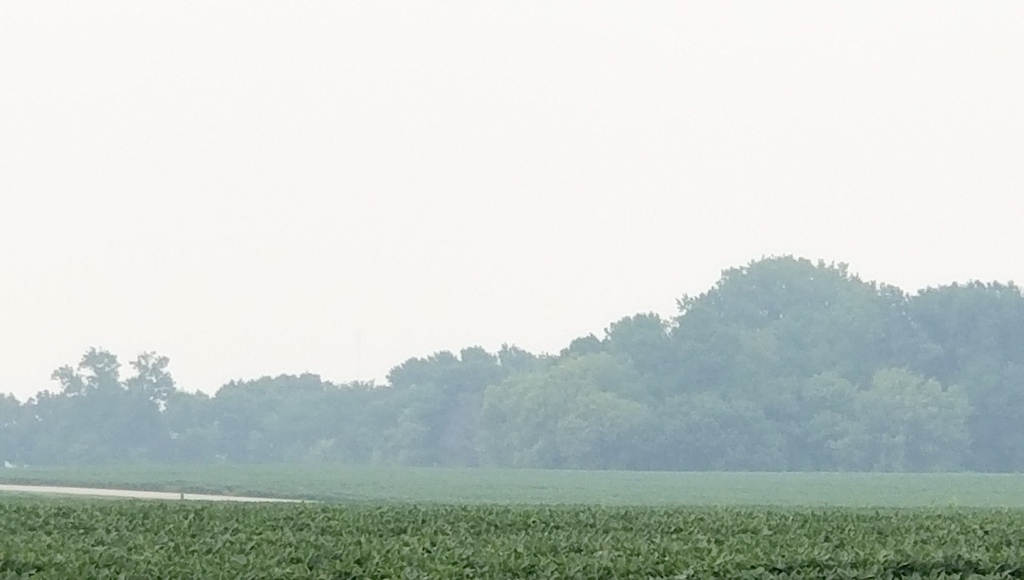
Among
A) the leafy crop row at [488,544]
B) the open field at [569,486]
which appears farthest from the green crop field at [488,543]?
the open field at [569,486]

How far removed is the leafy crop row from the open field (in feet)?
81.9

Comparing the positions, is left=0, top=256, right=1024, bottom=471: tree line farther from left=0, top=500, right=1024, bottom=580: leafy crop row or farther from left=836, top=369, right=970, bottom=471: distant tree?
left=0, top=500, right=1024, bottom=580: leafy crop row

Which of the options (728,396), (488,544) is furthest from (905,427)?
(488,544)

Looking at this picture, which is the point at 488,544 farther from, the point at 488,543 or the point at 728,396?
the point at 728,396

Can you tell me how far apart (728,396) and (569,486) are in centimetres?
3337

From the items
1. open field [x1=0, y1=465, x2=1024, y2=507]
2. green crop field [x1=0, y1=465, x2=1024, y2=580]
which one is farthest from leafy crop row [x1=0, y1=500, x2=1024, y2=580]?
open field [x1=0, y1=465, x2=1024, y2=507]

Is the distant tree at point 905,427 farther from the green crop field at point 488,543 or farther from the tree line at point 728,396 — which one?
the green crop field at point 488,543

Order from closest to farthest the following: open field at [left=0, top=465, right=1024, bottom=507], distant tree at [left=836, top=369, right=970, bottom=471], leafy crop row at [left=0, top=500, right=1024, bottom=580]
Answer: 1. leafy crop row at [left=0, top=500, right=1024, bottom=580]
2. open field at [left=0, top=465, right=1024, bottom=507]
3. distant tree at [left=836, top=369, right=970, bottom=471]

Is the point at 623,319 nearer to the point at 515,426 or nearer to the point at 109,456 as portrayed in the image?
the point at 515,426

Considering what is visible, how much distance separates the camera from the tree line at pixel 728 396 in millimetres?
89125

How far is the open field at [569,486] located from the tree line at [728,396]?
1289 centimetres

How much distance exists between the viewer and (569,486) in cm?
6159

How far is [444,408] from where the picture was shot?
113688 mm

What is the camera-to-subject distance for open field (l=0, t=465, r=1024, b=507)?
171ft
